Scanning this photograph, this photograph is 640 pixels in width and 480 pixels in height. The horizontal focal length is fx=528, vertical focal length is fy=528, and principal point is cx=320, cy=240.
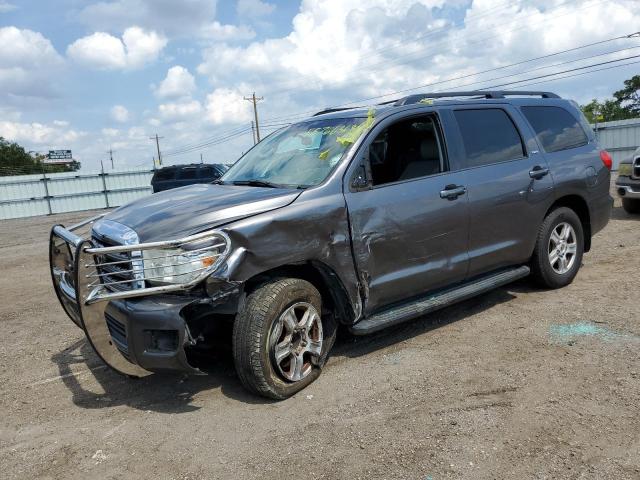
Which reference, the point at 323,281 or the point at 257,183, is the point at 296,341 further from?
the point at 257,183

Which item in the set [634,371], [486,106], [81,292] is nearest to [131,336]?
[81,292]

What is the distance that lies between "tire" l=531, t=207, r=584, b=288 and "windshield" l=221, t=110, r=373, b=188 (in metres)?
2.34

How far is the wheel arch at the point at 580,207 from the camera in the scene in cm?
559

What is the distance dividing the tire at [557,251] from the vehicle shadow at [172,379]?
956 millimetres

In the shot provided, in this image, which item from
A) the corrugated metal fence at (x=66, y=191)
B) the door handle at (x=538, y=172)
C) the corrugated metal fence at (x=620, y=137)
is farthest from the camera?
the corrugated metal fence at (x=66, y=191)

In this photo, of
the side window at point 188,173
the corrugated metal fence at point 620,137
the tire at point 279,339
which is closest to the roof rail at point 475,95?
the tire at point 279,339

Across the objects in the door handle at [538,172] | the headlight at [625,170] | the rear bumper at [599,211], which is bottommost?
the rear bumper at [599,211]

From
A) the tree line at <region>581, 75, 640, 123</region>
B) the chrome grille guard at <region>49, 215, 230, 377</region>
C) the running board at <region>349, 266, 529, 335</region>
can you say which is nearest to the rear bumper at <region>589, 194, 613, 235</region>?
the running board at <region>349, 266, 529, 335</region>

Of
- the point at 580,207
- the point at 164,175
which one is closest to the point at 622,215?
the point at 580,207

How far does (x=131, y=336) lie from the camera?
129 inches

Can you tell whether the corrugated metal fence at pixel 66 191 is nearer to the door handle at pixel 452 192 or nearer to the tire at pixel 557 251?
the tire at pixel 557 251

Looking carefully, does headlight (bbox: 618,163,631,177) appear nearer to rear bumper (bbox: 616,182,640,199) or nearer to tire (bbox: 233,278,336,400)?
rear bumper (bbox: 616,182,640,199)

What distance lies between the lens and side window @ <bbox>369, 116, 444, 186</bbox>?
14.5 ft

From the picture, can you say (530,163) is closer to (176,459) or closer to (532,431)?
(532,431)
